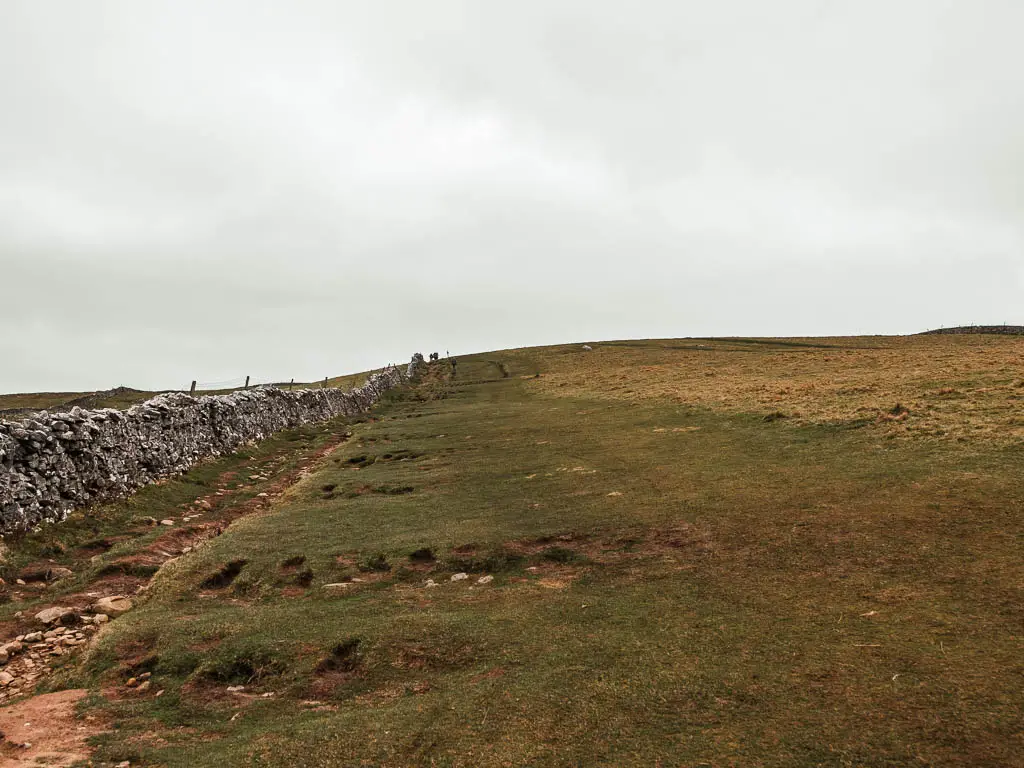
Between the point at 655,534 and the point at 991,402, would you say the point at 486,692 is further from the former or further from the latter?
the point at 991,402

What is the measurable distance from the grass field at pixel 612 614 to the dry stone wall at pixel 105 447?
0.91 metres

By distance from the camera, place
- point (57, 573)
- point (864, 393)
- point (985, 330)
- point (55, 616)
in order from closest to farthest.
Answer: point (55, 616)
point (57, 573)
point (864, 393)
point (985, 330)

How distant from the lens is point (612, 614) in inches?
310

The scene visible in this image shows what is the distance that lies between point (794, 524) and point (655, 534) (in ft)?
7.20

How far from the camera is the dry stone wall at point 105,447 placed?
14.0 m

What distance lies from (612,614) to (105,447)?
50.3 ft

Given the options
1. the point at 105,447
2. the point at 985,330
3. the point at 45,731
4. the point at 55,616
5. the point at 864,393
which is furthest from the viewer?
the point at 985,330

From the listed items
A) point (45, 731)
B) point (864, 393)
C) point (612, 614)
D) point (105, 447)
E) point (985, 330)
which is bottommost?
point (45, 731)

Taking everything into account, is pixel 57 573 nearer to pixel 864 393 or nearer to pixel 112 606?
pixel 112 606

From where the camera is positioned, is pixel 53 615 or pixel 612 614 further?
pixel 53 615

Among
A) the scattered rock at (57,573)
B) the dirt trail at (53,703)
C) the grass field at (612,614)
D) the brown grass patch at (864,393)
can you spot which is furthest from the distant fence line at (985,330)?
the scattered rock at (57,573)

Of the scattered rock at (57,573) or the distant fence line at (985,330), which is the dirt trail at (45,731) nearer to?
the scattered rock at (57,573)

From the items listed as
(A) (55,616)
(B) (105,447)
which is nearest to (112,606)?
(A) (55,616)

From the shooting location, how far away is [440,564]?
35.0ft
